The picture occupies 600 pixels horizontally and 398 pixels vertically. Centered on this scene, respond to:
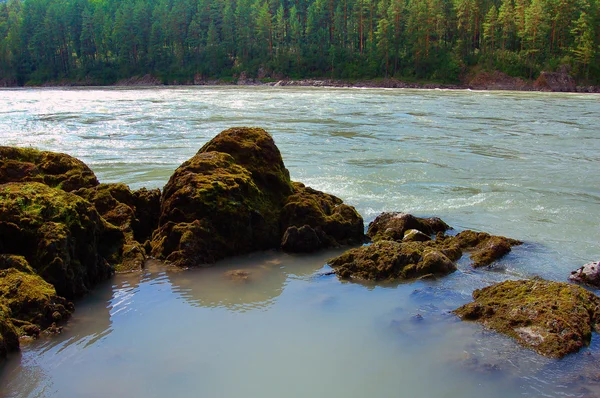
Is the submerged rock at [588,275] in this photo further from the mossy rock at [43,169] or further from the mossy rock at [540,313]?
the mossy rock at [43,169]

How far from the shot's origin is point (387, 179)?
39.7ft

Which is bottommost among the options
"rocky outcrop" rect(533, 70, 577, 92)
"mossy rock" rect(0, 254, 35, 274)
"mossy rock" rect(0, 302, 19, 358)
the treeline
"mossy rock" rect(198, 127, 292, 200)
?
"mossy rock" rect(0, 302, 19, 358)

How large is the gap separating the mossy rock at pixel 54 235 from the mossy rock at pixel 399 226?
3.83 m

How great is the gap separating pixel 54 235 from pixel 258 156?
149 inches

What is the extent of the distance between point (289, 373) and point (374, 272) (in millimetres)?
2317

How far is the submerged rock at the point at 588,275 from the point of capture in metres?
6.11

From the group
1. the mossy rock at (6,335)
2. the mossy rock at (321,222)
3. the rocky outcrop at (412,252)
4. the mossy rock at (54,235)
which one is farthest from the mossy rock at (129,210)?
the rocky outcrop at (412,252)

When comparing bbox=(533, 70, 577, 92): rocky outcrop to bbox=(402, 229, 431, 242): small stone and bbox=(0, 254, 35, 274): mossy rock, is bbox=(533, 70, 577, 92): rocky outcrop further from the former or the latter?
bbox=(0, 254, 35, 274): mossy rock

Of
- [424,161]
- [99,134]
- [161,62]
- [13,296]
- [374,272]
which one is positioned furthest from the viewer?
[161,62]

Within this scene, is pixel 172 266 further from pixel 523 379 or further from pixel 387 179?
pixel 387 179

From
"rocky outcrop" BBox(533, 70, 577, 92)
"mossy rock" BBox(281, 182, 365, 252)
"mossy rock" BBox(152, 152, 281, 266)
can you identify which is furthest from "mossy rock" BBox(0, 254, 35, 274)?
"rocky outcrop" BBox(533, 70, 577, 92)

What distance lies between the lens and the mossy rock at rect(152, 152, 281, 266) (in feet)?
23.0

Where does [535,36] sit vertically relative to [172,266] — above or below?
above

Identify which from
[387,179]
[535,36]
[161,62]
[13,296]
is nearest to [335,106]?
[387,179]
